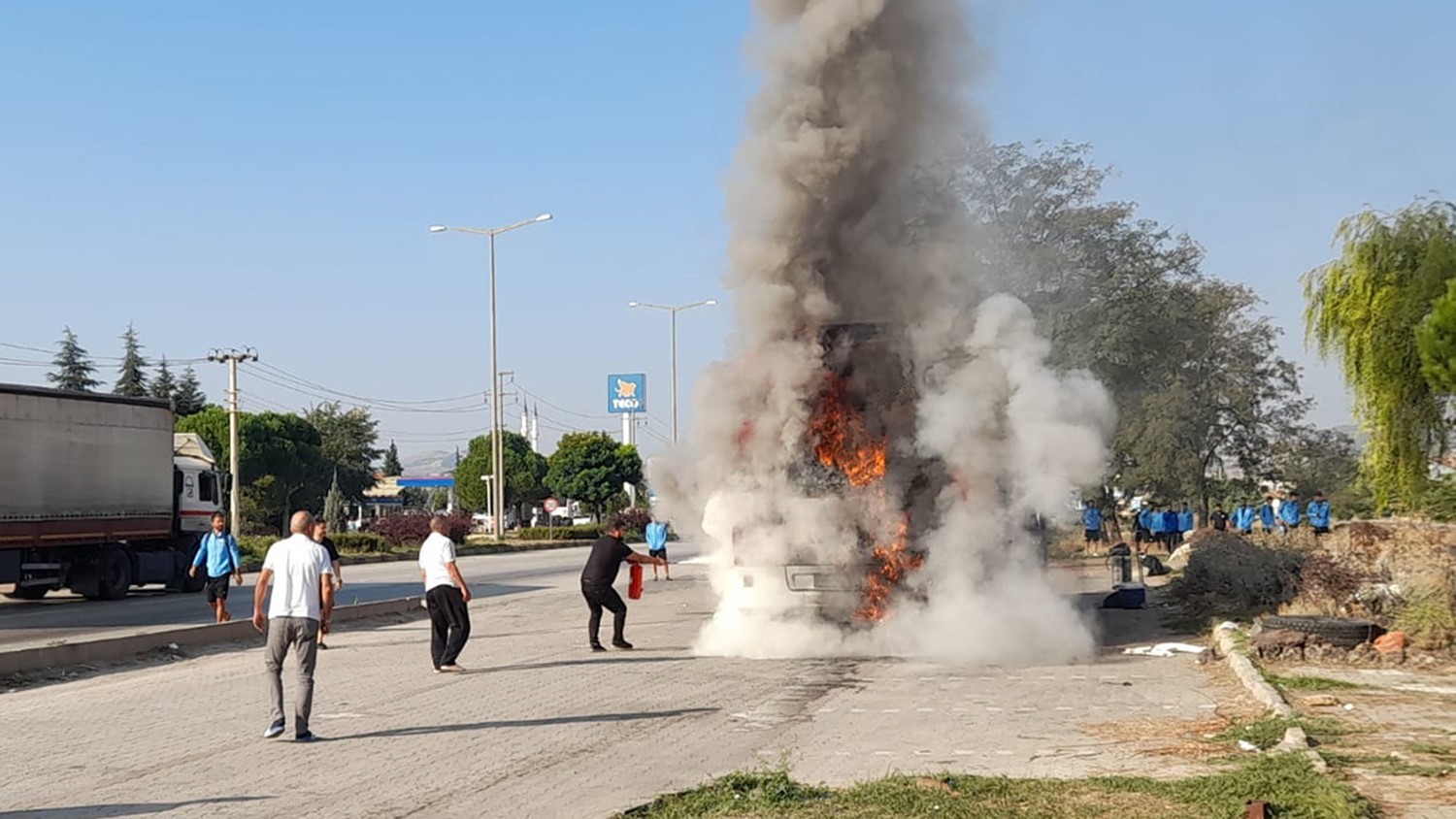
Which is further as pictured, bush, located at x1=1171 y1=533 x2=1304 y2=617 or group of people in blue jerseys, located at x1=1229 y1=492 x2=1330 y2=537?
group of people in blue jerseys, located at x1=1229 y1=492 x2=1330 y2=537

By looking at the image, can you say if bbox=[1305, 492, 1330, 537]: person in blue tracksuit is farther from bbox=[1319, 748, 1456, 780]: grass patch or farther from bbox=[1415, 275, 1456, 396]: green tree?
bbox=[1319, 748, 1456, 780]: grass patch

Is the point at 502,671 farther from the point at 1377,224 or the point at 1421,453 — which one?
the point at 1377,224

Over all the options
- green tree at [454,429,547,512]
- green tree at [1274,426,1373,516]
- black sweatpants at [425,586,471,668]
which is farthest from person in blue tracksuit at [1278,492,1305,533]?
green tree at [454,429,547,512]

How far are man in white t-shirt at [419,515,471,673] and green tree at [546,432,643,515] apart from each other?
58.4 meters

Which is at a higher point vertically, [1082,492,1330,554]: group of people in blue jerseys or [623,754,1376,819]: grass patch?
[1082,492,1330,554]: group of people in blue jerseys

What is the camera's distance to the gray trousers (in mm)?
9703

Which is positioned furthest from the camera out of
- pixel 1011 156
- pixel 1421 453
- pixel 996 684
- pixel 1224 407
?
pixel 1224 407

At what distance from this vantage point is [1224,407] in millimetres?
42531

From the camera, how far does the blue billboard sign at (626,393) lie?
98688 millimetres

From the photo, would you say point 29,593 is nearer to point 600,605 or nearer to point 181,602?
point 181,602

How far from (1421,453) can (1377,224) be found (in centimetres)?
546

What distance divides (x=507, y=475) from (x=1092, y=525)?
65.4m

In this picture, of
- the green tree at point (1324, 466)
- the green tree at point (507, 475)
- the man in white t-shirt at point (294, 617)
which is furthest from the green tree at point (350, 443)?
the man in white t-shirt at point (294, 617)

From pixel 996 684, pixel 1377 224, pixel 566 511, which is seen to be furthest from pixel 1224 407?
pixel 566 511
